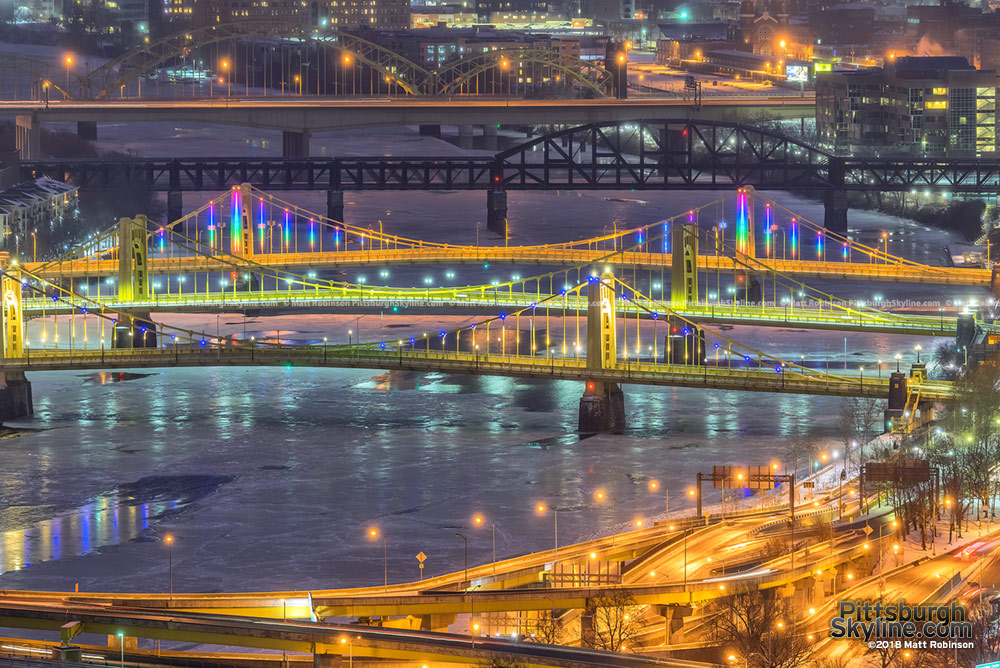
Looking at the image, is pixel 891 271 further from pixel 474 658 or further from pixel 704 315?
pixel 474 658

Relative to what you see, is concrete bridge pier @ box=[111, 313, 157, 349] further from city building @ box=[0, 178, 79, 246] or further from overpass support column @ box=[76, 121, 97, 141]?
overpass support column @ box=[76, 121, 97, 141]

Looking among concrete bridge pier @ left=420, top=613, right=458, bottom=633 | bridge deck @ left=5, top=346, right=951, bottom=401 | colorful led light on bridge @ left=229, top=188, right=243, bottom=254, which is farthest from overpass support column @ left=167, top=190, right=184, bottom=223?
concrete bridge pier @ left=420, top=613, right=458, bottom=633

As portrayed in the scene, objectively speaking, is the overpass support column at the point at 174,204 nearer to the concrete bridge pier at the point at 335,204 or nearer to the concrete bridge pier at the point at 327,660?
the concrete bridge pier at the point at 335,204

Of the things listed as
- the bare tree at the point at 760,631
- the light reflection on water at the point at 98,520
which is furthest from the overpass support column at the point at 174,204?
the bare tree at the point at 760,631

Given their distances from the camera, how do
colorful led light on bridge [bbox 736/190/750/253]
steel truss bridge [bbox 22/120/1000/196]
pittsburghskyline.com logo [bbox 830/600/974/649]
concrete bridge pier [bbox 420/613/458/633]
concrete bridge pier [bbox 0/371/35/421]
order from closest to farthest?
1. pittsburghskyline.com logo [bbox 830/600/974/649]
2. concrete bridge pier [bbox 420/613/458/633]
3. concrete bridge pier [bbox 0/371/35/421]
4. colorful led light on bridge [bbox 736/190/750/253]
5. steel truss bridge [bbox 22/120/1000/196]

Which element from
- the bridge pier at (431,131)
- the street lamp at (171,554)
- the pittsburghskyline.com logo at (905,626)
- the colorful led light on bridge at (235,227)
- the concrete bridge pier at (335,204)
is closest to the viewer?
the pittsburghskyline.com logo at (905,626)

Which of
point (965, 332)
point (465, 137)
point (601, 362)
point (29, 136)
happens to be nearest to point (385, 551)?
point (601, 362)

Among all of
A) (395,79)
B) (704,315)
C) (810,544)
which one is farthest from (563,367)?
(395,79)
